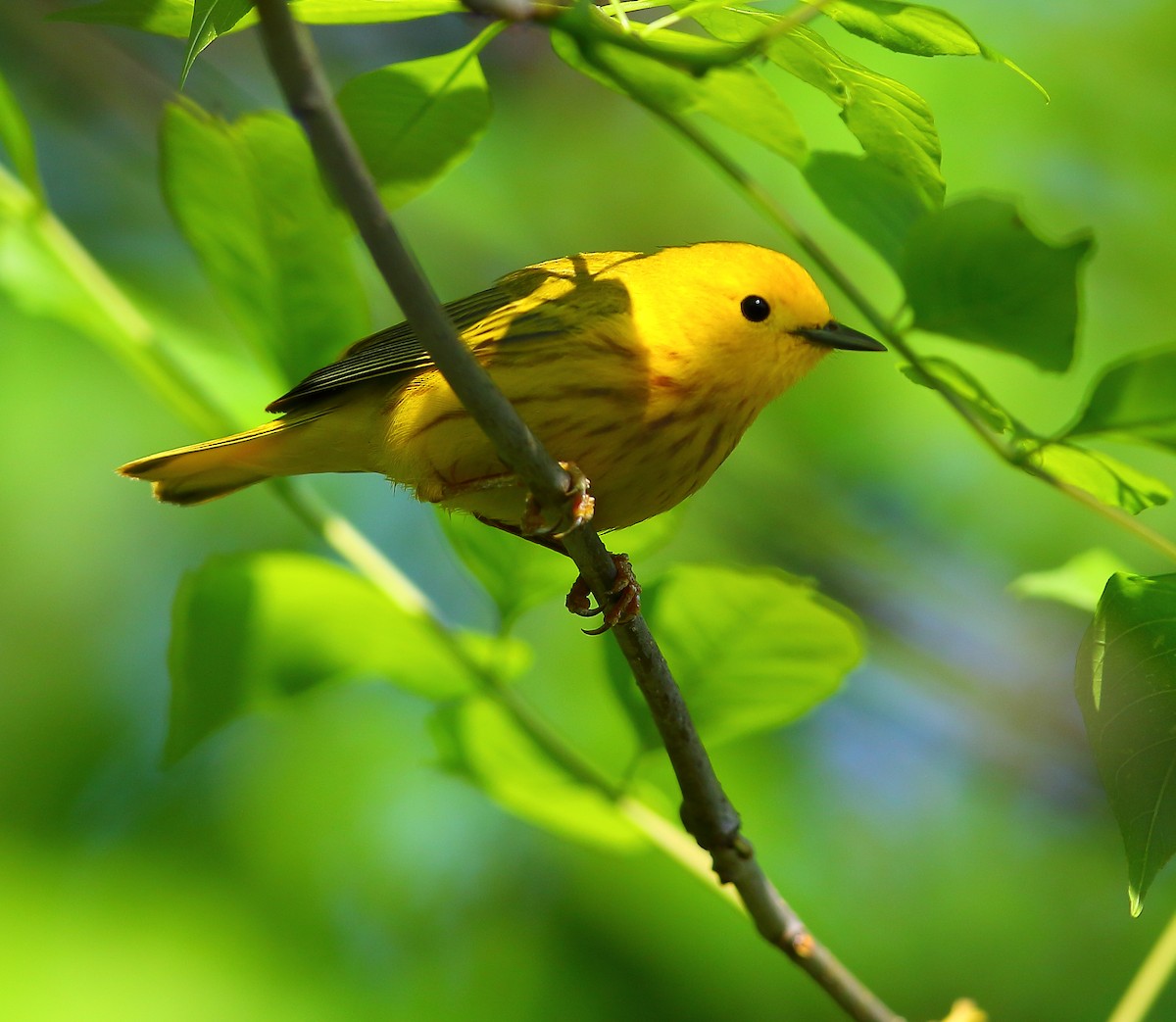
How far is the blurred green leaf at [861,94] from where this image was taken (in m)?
1.37

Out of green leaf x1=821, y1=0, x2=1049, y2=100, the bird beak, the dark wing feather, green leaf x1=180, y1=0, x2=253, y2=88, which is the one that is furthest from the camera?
the bird beak

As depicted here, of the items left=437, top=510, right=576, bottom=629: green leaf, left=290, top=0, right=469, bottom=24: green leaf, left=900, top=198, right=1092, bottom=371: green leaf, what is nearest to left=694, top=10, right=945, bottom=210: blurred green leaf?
left=900, top=198, right=1092, bottom=371: green leaf

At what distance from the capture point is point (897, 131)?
141 centimetres

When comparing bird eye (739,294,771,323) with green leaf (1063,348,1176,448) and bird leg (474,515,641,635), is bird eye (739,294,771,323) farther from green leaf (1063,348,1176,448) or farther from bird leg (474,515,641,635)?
green leaf (1063,348,1176,448)

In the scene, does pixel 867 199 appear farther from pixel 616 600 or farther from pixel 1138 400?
pixel 616 600

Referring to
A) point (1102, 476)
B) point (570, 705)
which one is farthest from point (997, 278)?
point (570, 705)

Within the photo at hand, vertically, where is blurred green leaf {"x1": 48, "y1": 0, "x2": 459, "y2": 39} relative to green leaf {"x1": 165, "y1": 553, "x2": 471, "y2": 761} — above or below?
above

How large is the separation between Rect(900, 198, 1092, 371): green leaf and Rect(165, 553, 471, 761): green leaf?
0.95m

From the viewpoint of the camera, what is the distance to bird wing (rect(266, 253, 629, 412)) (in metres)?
2.50

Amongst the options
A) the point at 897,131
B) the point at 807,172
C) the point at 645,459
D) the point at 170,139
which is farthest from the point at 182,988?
the point at 897,131

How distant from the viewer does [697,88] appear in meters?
1.40

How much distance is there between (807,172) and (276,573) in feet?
3.28

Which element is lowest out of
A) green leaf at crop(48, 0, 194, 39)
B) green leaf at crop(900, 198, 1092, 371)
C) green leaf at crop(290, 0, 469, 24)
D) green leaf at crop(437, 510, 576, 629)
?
green leaf at crop(437, 510, 576, 629)

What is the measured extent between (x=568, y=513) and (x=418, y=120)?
1.71 feet
